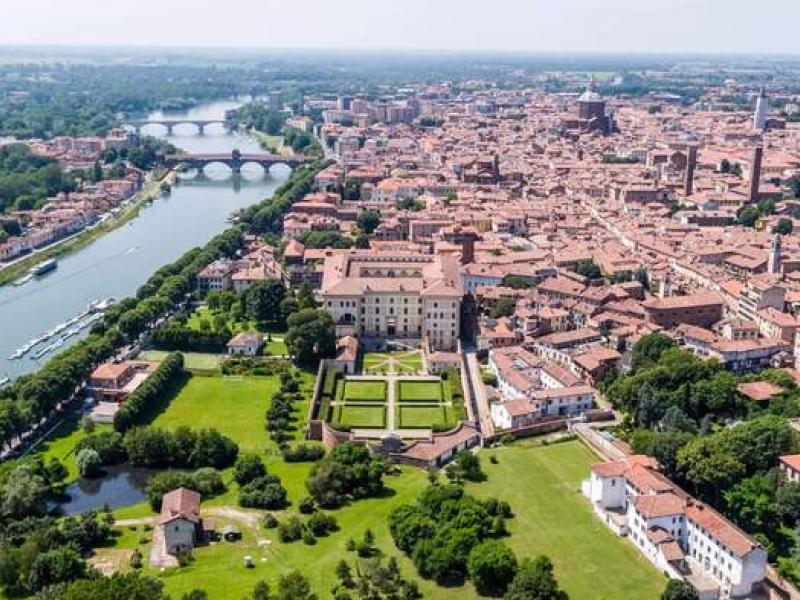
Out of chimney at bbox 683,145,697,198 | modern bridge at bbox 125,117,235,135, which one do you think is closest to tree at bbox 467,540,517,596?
chimney at bbox 683,145,697,198

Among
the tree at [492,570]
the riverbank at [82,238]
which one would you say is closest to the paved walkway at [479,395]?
the tree at [492,570]

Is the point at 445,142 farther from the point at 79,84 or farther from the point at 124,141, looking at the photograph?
the point at 79,84

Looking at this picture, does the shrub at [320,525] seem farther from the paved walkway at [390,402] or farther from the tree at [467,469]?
the paved walkway at [390,402]

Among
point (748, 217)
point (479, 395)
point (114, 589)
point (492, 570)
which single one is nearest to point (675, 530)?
point (492, 570)

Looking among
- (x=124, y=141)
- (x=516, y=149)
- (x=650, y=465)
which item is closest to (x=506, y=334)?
(x=650, y=465)

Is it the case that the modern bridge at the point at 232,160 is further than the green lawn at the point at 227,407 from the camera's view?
Yes

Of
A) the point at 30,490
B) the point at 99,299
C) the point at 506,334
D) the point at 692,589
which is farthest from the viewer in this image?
the point at 99,299

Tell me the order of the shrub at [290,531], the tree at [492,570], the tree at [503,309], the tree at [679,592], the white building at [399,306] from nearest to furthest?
the tree at [679,592] < the tree at [492,570] < the shrub at [290,531] < the white building at [399,306] < the tree at [503,309]
